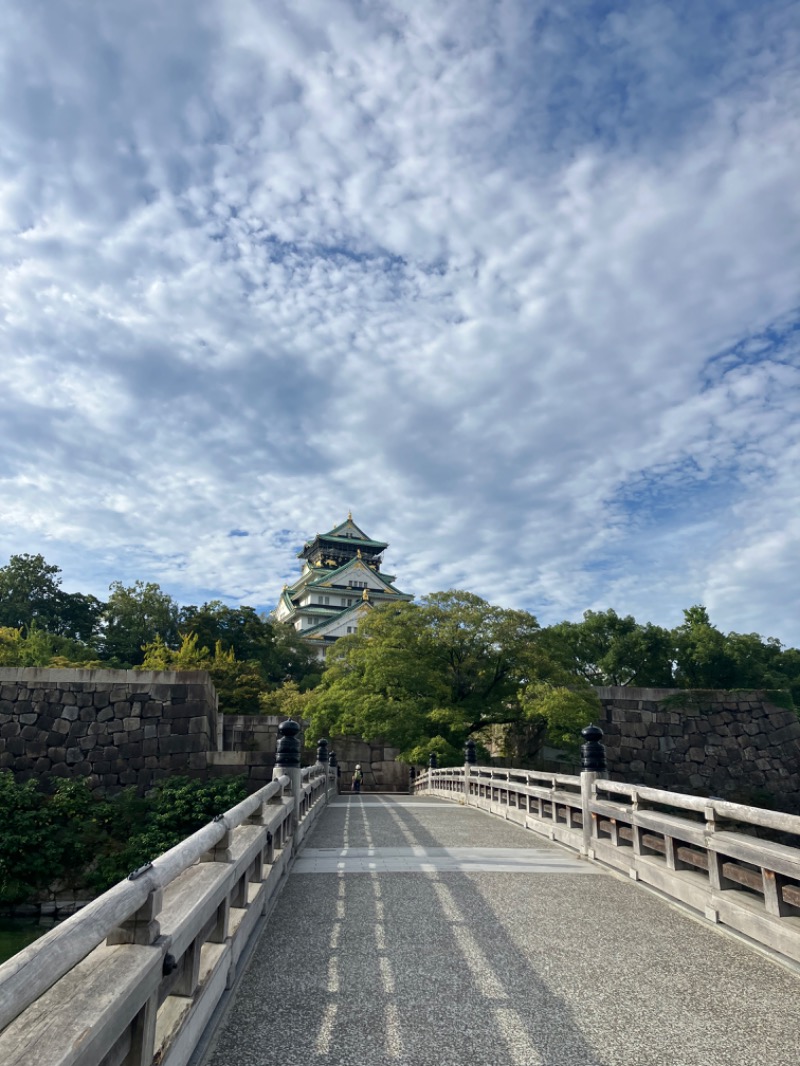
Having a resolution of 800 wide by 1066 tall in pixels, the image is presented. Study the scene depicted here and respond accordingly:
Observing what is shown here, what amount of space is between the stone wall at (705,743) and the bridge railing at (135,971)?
27.4 m

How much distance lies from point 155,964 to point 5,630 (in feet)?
128

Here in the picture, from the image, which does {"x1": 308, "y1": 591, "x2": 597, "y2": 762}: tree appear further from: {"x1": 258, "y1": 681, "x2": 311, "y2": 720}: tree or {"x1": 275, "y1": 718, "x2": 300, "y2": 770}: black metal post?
{"x1": 275, "y1": 718, "x2": 300, "y2": 770}: black metal post

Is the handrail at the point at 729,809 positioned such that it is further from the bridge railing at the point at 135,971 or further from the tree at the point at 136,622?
the tree at the point at 136,622

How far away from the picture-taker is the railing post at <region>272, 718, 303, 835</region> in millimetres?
9094

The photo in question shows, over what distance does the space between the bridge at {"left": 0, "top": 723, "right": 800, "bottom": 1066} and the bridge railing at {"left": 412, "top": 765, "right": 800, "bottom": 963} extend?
0.02 metres

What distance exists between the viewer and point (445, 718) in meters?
26.0

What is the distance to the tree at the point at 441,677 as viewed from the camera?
2670cm

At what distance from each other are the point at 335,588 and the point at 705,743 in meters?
44.4

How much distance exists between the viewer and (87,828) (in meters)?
18.0

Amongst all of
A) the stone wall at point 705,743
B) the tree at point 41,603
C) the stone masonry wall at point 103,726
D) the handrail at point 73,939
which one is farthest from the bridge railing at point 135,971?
the tree at point 41,603

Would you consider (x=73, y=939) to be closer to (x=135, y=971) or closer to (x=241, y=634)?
(x=135, y=971)

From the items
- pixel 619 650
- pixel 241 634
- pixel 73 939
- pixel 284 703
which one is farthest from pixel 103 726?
pixel 619 650

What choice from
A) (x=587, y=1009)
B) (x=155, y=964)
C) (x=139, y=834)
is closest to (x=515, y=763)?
(x=139, y=834)

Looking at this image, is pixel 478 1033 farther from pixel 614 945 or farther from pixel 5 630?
pixel 5 630
